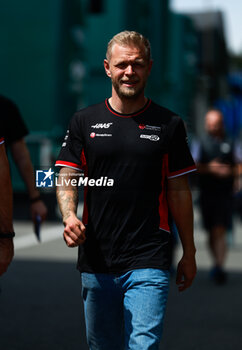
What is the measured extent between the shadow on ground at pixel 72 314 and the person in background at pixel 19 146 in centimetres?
134

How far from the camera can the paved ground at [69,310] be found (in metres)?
6.01

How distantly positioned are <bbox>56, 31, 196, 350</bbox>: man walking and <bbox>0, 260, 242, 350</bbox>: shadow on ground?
2.04 metres

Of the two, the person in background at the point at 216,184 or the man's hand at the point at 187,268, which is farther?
the person in background at the point at 216,184

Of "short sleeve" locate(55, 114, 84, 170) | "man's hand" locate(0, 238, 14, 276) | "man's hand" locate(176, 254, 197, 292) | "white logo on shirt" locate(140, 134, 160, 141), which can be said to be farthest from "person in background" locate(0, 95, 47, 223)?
"man's hand" locate(176, 254, 197, 292)

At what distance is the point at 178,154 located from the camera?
3.90 m

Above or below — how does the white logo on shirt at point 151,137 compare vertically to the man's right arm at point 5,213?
above

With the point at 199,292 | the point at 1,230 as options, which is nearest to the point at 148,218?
the point at 1,230

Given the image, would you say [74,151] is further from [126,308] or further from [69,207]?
[126,308]

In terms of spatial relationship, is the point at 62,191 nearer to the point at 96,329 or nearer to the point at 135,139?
the point at 135,139

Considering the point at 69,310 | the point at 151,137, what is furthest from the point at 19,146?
the point at 69,310

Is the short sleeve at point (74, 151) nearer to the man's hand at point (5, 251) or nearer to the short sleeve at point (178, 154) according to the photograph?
the short sleeve at point (178, 154)

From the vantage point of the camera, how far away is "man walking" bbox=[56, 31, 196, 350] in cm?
379

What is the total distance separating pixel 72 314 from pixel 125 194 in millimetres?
3456

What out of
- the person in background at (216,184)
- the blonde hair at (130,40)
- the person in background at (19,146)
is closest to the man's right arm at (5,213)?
the person in background at (19,146)
